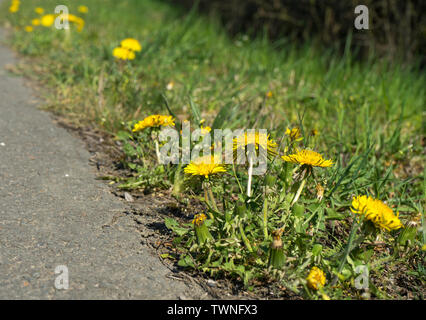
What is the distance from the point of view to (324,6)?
443cm

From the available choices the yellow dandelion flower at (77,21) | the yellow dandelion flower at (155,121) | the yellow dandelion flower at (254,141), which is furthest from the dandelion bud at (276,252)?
the yellow dandelion flower at (77,21)

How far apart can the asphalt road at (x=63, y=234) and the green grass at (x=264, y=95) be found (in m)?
0.38

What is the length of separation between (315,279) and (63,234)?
3.11ft

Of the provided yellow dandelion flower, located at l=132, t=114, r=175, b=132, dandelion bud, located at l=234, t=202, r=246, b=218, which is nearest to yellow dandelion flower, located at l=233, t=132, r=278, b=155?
dandelion bud, located at l=234, t=202, r=246, b=218

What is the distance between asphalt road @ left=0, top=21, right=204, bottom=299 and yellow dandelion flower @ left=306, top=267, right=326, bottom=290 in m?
0.37

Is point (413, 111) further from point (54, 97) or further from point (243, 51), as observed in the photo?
point (54, 97)

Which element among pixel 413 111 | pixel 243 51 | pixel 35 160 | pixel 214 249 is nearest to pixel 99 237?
pixel 214 249

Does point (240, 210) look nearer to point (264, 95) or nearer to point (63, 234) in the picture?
point (63, 234)

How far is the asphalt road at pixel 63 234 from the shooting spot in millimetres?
1493

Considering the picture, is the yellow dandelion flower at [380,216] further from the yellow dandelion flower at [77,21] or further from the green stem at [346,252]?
the yellow dandelion flower at [77,21]

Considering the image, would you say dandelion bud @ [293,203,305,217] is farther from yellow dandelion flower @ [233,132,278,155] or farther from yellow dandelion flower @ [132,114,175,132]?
yellow dandelion flower @ [132,114,175,132]

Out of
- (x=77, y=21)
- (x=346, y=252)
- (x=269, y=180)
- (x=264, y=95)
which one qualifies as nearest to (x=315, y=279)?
(x=346, y=252)

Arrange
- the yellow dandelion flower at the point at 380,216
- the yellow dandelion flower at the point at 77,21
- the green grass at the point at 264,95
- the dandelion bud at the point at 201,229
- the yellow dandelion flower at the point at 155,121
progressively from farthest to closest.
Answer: the yellow dandelion flower at the point at 77,21 < the green grass at the point at 264,95 < the yellow dandelion flower at the point at 155,121 < the dandelion bud at the point at 201,229 < the yellow dandelion flower at the point at 380,216
